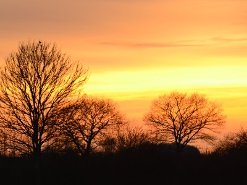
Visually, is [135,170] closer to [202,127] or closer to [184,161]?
[184,161]

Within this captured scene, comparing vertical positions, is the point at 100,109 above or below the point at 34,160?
above

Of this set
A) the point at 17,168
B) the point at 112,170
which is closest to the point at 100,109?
the point at 17,168

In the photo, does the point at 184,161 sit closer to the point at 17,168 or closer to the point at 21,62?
the point at 17,168

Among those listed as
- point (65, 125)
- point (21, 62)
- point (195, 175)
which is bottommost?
point (195, 175)

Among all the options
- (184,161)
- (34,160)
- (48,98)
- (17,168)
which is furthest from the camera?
(48,98)

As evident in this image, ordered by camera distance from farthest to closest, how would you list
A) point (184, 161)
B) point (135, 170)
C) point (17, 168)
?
1. point (17, 168)
2. point (184, 161)
3. point (135, 170)

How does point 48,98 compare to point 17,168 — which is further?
point 48,98

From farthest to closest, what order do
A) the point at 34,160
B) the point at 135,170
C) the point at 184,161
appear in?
1. the point at 34,160
2. the point at 184,161
3. the point at 135,170

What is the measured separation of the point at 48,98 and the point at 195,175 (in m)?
19.3

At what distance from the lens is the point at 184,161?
132 ft

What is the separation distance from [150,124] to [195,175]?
5866 centimetres

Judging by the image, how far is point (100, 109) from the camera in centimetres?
9438

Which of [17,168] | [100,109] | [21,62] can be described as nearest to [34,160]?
[17,168]

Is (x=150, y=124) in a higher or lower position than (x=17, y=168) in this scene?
higher
